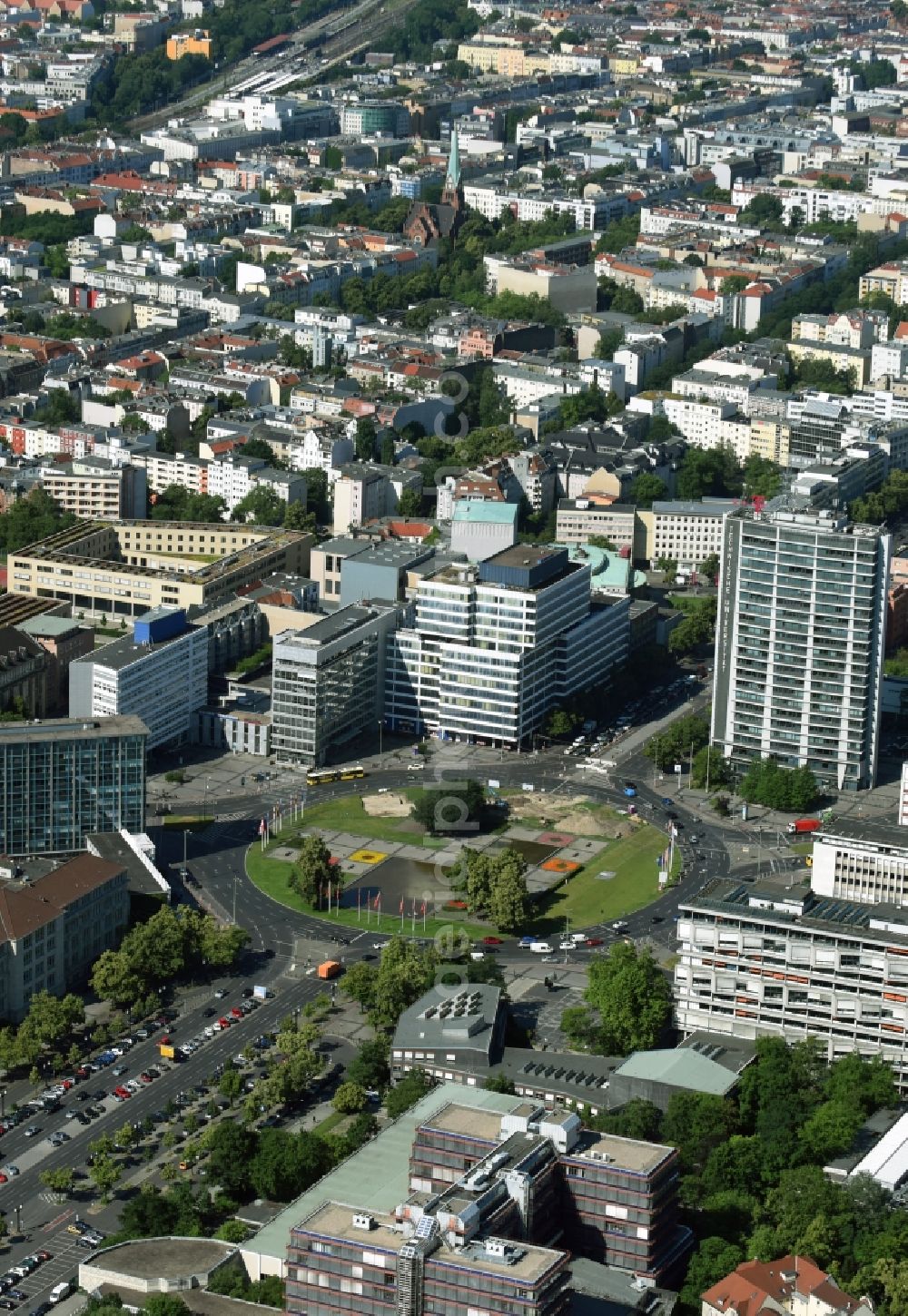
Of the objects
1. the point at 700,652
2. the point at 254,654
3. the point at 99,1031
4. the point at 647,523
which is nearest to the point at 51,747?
the point at 99,1031

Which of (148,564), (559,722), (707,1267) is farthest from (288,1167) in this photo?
(148,564)

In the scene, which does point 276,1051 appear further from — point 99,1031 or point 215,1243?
point 215,1243

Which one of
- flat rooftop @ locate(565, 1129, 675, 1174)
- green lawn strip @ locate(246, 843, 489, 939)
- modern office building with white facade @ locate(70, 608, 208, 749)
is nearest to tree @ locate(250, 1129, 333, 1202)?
flat rooftop @ locate(565, 1129, 675, 1174)

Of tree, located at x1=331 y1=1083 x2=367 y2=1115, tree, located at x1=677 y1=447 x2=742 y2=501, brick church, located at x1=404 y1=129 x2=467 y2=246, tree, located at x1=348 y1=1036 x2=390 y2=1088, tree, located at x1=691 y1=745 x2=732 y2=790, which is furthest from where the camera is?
brick church, located at x1=404 y1=129 x2=467 y2=246

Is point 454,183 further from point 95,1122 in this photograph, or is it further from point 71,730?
point 95,1122

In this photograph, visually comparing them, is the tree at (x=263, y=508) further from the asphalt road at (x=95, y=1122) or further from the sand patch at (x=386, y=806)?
the asphalt road at (x=95, y=1122)

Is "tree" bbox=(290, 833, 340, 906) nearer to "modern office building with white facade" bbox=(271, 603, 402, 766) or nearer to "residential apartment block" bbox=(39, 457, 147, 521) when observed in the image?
"modern office building with white facade" bbox=(271, 603, 402, 766)

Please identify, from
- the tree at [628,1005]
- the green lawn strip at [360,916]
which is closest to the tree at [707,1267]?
the tree at [628,1005]

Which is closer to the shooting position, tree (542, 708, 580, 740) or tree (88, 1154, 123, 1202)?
tree (88, 1154, 123, 1202)
